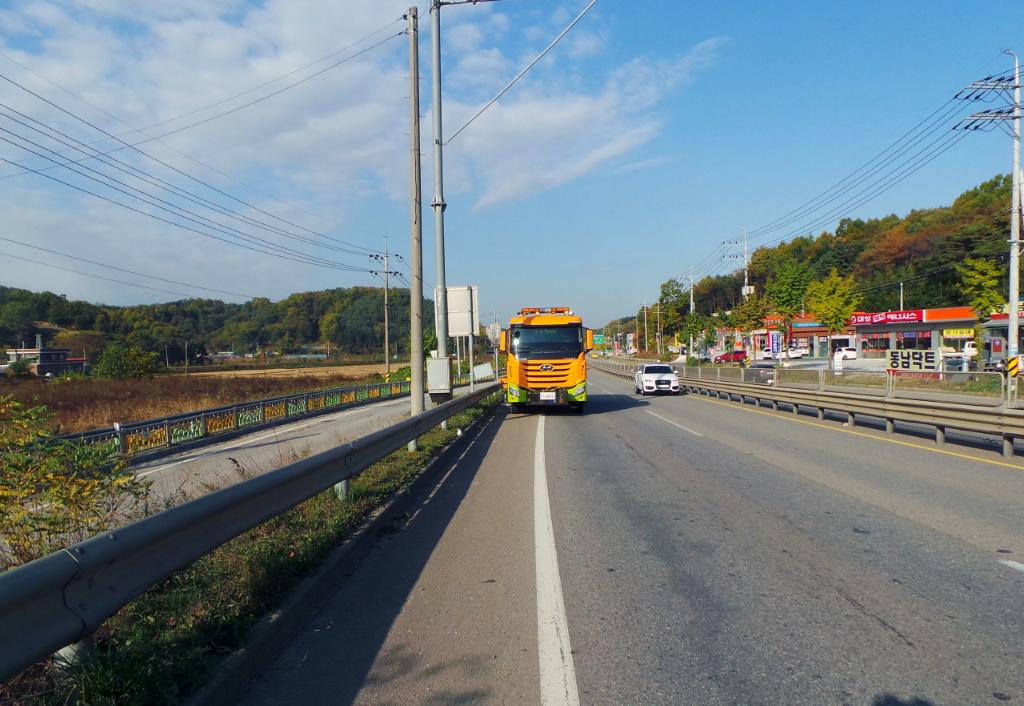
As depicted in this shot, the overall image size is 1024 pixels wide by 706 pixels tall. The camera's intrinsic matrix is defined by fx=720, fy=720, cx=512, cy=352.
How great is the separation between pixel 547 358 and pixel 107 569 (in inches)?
756

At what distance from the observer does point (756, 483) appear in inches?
403

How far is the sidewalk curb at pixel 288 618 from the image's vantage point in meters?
3.77

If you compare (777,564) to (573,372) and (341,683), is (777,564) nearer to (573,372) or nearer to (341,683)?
(341,683)

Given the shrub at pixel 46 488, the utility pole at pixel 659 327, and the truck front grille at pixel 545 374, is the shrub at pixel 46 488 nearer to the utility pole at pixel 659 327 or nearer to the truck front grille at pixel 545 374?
the truck front grille at pixel 545 374

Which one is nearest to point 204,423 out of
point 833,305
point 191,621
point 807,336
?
point 191,621

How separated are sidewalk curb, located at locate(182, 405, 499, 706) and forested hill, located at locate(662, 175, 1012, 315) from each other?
54030 mm

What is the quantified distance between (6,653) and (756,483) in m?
9.20

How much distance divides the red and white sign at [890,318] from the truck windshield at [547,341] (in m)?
52.0

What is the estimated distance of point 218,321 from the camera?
75.1 metres

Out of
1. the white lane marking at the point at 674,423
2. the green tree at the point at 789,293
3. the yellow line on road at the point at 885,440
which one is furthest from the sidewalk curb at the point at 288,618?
the green tree at the point at 789,293

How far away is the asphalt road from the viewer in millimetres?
3994

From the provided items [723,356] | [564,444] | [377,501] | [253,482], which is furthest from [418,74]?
[723,356]

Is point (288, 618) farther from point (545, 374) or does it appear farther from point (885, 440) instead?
point (545, 374)

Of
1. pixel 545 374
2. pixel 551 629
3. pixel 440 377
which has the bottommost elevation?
pixel 551 629
